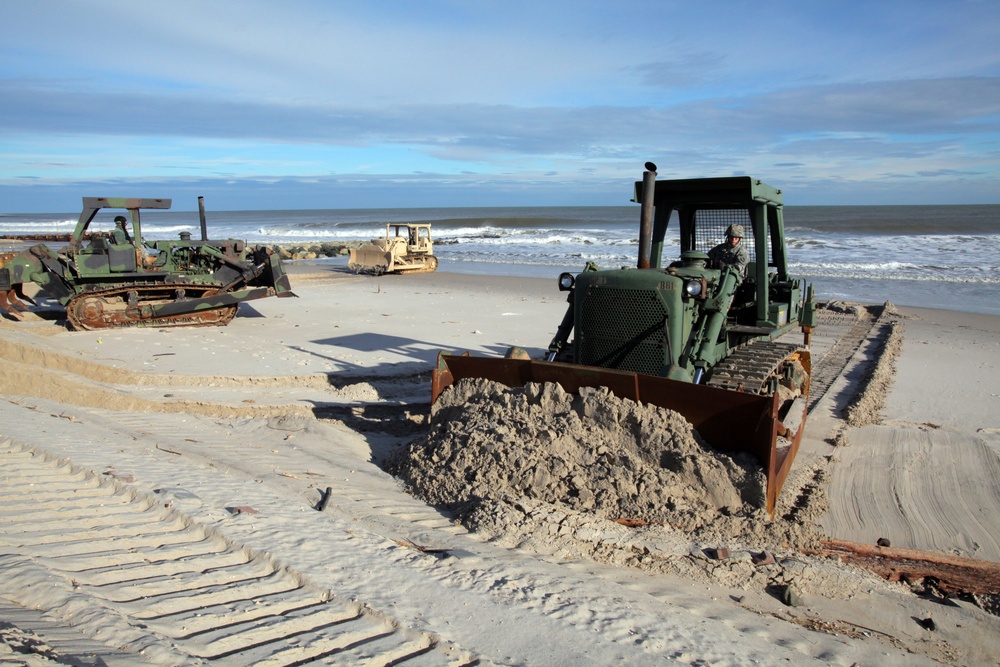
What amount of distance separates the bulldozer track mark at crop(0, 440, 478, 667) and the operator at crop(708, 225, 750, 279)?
5.24m

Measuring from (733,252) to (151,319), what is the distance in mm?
10361

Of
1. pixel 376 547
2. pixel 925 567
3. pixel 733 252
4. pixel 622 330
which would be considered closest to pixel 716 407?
pixel 622 330

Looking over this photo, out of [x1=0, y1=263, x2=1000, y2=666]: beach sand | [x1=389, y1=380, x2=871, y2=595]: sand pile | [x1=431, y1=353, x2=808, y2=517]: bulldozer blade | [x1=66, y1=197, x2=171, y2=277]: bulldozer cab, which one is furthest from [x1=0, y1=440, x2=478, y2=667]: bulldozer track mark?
[x1=66, y1=197, x2=171, y2=277]: bulldozer cab

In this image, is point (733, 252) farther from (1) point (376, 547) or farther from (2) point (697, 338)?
(1) point (376, 547)

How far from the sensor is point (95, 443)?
5.56 metres

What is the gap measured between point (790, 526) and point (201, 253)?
12721 mm

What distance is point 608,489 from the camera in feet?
16.1

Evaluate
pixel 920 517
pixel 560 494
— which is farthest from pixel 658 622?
pixel 920 517

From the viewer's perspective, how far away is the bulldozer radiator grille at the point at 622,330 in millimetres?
5895

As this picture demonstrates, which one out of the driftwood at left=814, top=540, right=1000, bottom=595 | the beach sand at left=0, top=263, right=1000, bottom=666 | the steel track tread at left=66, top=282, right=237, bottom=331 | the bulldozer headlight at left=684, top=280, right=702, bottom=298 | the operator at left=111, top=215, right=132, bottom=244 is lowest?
the driftwood at left=814, top=540, right=1000, bottom=595

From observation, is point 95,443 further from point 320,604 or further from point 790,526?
point 790,526

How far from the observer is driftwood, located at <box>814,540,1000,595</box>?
13.7 ft

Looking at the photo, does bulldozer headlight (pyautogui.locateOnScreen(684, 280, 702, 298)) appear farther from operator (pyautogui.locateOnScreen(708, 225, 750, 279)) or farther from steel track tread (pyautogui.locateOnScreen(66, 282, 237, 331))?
steel track tread (pyautogui.locateOnScreen(66, 282, 237, 331))

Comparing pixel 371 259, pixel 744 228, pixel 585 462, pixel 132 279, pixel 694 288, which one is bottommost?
pixel 585 462
